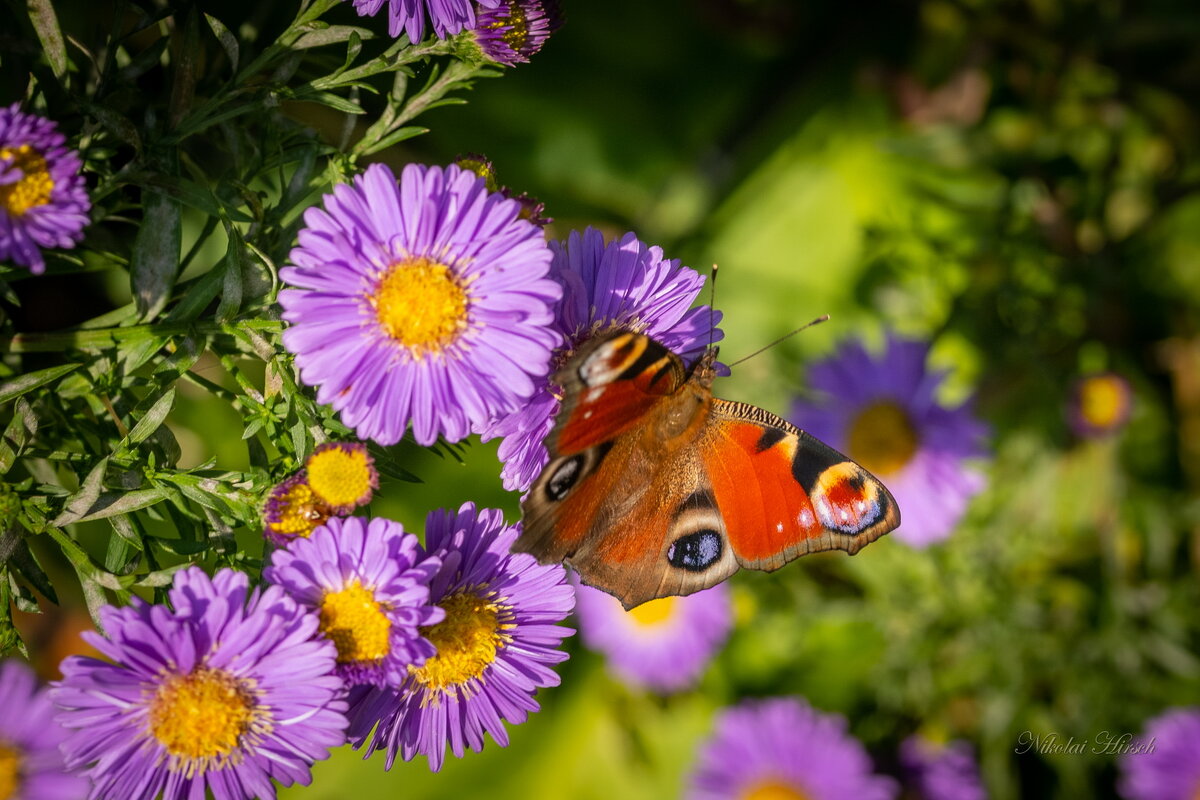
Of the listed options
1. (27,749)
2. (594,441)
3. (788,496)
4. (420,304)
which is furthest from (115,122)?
(27,749)

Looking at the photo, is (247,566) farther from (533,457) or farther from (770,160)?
(770,160)

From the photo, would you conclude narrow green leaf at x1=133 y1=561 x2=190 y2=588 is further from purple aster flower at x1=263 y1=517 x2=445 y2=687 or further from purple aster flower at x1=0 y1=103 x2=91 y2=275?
purple aster flower at x1=0 y1=103 x2=91 y2=275

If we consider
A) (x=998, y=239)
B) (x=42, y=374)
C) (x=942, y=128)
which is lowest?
(x=998, y=239)

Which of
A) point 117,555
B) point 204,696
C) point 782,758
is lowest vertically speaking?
point 782,758

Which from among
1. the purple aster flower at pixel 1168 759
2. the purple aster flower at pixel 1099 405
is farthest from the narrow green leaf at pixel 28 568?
the purple aster flower at pixel 1168 759

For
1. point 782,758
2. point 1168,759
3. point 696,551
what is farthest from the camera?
point 782,758

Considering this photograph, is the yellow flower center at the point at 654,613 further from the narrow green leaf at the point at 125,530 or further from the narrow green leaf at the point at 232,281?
the narrow green leaf at the point at 232,281

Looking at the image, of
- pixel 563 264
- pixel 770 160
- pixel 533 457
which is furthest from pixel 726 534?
pixel 770 160

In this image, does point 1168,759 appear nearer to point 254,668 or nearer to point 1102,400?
point 1102,400
